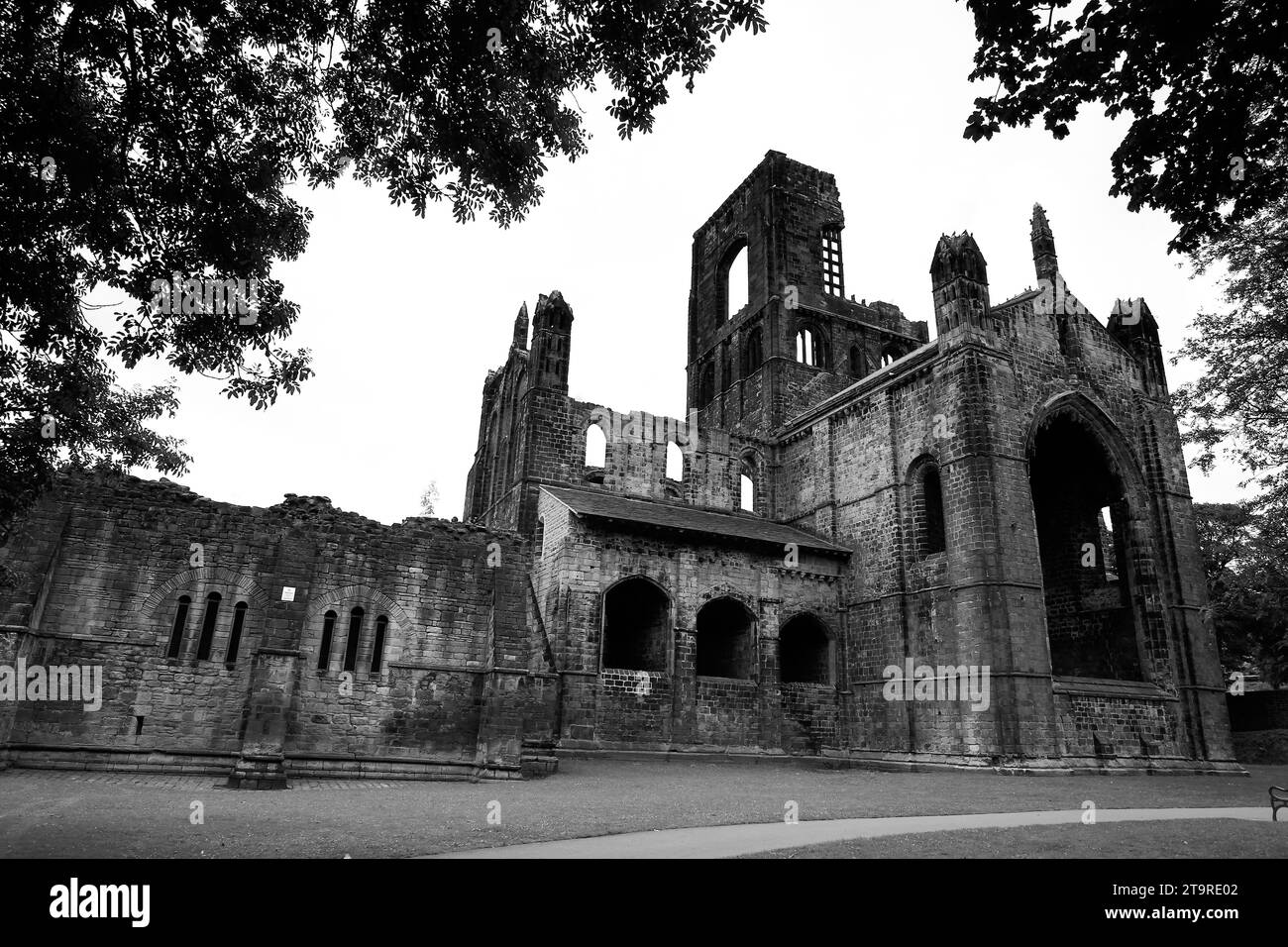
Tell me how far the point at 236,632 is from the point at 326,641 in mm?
1784

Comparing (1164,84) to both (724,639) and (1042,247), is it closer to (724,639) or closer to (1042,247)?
(724,639)

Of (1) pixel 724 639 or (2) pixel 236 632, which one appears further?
(1) pixel 724 639

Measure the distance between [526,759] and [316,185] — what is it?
1289cm

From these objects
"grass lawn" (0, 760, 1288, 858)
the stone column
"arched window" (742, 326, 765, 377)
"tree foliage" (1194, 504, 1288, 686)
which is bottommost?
"grass lawn" (0, 760, 1288, 858)

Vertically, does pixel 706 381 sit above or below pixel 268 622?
above

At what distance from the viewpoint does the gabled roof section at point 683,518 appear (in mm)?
23406

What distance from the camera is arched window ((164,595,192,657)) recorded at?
15641mm

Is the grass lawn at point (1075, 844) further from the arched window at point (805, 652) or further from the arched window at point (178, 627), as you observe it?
→ the arched window at point (805, 652)

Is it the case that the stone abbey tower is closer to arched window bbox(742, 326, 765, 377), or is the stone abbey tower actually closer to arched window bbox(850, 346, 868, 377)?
arched window bbox(742, 326, 765, 377)

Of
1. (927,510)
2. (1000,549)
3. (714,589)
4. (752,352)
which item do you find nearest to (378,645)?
(714,589)

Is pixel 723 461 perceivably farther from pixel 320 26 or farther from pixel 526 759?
pixel 320 26

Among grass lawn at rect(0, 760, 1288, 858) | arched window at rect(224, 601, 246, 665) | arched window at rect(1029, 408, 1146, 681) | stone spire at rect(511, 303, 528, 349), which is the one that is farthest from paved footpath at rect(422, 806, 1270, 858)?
stone spire at rect(511, 303, 528, 349)

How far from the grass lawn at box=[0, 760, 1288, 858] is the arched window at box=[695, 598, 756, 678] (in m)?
4.65

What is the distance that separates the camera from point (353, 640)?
55.3 feet
